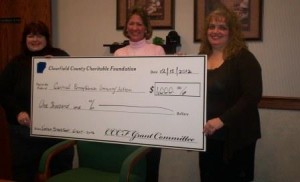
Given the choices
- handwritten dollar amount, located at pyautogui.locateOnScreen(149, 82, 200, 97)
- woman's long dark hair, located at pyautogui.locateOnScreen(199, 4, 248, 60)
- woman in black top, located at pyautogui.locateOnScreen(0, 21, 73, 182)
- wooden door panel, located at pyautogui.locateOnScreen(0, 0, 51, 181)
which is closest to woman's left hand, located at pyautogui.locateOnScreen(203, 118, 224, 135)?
handwritten dollar amount, located at pyautogui.locateOnScreen(149, 82, 200, 97)

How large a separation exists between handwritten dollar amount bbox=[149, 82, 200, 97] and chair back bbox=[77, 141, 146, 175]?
398 mm

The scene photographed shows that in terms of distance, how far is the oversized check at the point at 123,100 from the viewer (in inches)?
74.7

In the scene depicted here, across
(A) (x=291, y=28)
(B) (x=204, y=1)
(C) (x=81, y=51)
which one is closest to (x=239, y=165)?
(A) (x=291, y=28)

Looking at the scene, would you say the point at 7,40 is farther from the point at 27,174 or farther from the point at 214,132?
the point at 214,132

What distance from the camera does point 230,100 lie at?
192 centimetres

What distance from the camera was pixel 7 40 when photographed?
3203mm

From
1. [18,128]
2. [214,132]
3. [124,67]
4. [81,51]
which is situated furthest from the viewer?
[81,51]

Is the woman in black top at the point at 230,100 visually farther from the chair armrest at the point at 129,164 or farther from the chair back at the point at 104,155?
the chair back at the point at 104,155

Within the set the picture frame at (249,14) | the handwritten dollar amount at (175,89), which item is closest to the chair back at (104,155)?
the handwritten dollar amount at (175,89)

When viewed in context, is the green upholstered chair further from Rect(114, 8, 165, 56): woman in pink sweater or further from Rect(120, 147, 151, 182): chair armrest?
Rect(114, 8, 165, 56): woman in pink sweater

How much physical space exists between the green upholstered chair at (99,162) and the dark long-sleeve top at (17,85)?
438 mm

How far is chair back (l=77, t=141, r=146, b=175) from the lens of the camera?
2149mm

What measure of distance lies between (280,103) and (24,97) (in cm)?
177

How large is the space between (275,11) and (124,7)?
1.18 metres
